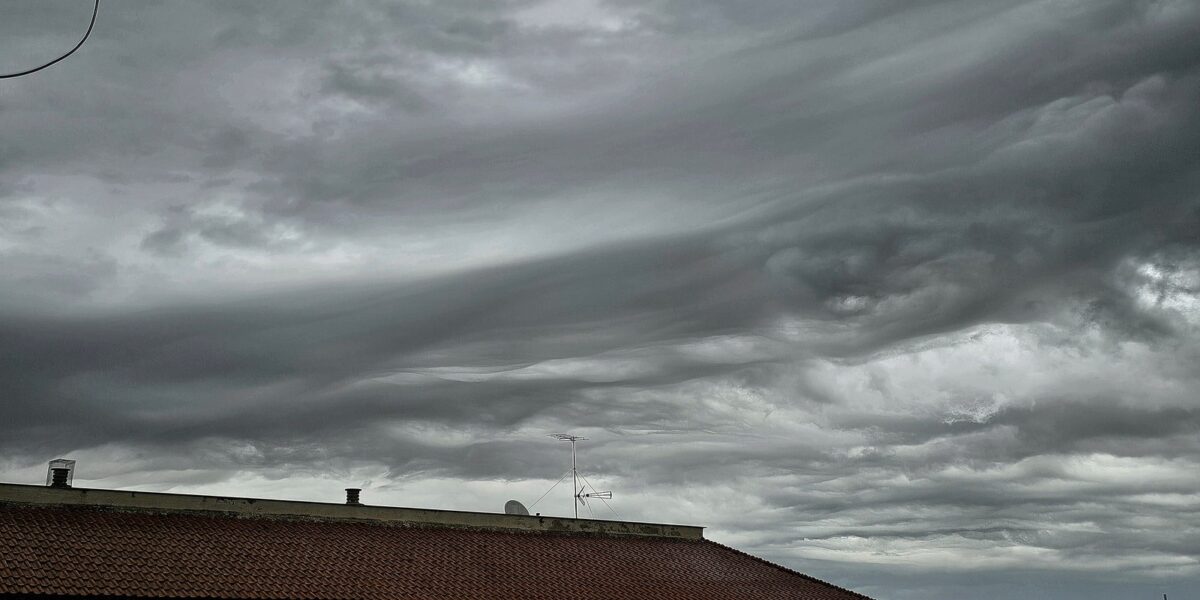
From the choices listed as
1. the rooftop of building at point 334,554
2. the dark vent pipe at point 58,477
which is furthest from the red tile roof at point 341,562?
the dark vent pipe at point 58,477

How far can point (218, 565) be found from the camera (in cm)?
3462

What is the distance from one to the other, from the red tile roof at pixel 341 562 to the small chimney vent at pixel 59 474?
9.89 feet

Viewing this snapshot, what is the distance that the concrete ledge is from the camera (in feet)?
117

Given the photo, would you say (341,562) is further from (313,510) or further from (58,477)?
(58,477)

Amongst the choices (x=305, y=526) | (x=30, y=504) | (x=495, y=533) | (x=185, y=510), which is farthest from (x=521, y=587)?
(x=30, y=504)

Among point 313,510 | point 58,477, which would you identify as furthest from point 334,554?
point 58,477

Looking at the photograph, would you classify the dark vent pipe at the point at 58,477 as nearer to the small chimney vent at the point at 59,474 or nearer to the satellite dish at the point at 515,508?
the small chimney vent at the point at 59,474

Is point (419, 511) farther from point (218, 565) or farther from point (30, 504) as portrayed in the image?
point (30, 504)

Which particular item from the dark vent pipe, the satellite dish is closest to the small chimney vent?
the dark vent pipe

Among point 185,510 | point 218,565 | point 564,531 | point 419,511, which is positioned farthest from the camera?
point 564,531

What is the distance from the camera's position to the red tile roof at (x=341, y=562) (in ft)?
106

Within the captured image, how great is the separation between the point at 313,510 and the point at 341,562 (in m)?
3.78

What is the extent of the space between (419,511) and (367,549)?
392 centimetres

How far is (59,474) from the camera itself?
126ft
